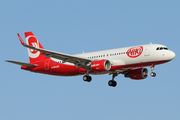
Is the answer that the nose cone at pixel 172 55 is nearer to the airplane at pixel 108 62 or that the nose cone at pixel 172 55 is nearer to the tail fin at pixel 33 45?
the airplane at pixel 108 62

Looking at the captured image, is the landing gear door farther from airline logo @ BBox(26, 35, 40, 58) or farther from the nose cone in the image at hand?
airline logo @ BBox(26, 35, 40, 58)

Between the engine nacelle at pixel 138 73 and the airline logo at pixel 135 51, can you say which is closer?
the airline logo at pixel 135 51

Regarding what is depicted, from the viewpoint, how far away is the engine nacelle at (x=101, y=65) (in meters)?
53.2

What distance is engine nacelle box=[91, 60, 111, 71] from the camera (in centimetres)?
5319

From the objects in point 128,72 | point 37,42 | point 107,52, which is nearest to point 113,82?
point 128,72

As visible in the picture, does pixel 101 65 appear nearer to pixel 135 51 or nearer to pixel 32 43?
pixel 135 51

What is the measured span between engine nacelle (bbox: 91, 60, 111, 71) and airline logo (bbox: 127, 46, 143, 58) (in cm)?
332

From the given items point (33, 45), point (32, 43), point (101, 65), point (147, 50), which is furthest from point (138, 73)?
point (32, 43)

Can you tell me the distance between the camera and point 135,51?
5331 centimetres

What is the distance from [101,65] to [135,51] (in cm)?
523

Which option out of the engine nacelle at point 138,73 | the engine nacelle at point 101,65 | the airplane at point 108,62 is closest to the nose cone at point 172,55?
the airplane at point 108,62

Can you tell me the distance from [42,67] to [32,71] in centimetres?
212

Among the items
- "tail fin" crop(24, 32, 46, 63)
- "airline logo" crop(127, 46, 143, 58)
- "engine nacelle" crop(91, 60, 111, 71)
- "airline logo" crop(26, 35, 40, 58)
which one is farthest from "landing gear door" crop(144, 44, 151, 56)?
"airline logo" crop(26, 35, 40, 58)

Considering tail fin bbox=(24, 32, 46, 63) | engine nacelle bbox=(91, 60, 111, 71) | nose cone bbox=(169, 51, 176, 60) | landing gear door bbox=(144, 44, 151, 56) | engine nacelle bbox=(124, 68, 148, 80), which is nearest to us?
nose cone bbox=(169, 51, 176, 60)
